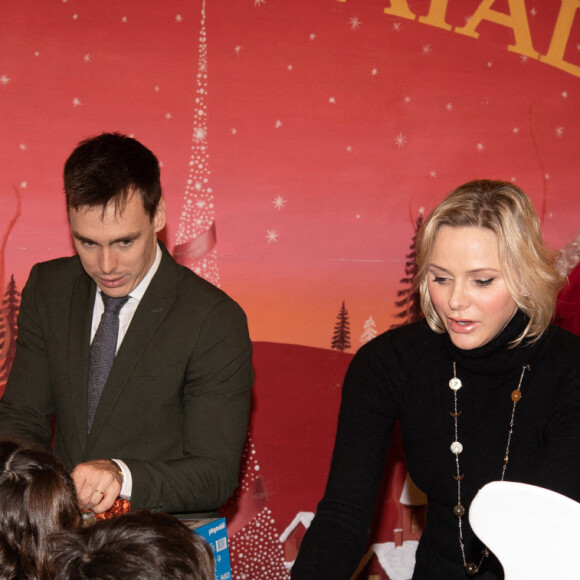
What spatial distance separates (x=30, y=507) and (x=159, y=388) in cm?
58

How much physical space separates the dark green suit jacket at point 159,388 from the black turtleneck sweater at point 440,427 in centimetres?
30

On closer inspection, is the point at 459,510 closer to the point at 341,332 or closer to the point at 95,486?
the point at 95,486

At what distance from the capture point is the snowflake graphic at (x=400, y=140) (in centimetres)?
304

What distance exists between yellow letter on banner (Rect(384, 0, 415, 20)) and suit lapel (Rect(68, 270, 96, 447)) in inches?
64.0

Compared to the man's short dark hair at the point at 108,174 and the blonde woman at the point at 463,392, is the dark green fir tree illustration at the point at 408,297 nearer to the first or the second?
the blonde woman at the point at 463,392

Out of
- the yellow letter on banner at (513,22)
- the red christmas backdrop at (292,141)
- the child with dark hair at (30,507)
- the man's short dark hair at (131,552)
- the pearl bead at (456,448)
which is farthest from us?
the yellow letter on banner at (513,22)

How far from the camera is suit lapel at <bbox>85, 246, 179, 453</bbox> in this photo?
1894mm

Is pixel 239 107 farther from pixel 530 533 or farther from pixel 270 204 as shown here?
pixel 530 533

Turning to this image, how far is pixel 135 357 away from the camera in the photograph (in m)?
1.90

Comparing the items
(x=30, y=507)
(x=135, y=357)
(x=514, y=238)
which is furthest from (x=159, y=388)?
(x=514, y=238)

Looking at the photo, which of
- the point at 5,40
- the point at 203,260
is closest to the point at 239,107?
the point at 203,260

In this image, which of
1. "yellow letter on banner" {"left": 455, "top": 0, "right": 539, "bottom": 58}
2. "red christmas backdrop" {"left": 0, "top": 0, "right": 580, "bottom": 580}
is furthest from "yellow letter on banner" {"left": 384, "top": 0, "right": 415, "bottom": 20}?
"yellow letter on banner" {"left": 455, "top": 0, "right": 539, "bottom": 58}

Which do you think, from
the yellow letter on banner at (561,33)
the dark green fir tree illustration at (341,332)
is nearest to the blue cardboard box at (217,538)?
the dark green fir tree illustration at (341,332)

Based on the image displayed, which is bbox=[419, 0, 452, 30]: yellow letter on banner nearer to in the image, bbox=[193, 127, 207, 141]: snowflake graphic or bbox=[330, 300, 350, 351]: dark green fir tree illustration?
bbox=[193, 127, 207, 141]: snowflake graphic
